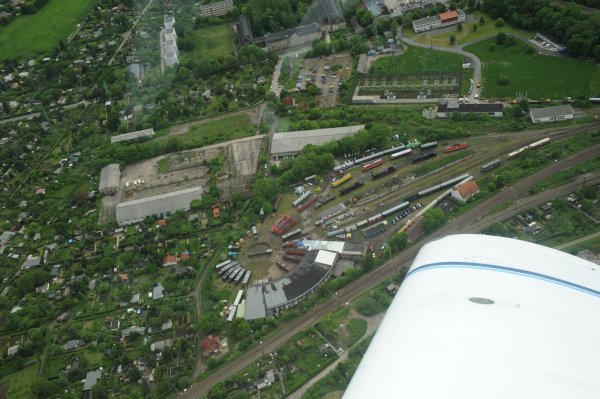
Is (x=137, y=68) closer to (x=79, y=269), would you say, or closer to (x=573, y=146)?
(x=79, y=269)

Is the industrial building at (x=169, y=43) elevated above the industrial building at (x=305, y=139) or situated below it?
above

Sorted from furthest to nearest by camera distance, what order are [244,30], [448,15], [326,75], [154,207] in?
1. [244,30]
2. [448,15]
3. [326,75]
4. [154,207]

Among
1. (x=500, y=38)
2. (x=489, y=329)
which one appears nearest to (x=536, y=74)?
(x=500, y=38)

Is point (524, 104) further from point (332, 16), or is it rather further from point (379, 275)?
point (332, 16)

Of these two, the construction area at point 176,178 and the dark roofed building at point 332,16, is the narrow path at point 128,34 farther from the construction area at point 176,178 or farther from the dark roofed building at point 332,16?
the dark roofed building at point 332,16

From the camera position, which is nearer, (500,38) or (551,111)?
(551,111)

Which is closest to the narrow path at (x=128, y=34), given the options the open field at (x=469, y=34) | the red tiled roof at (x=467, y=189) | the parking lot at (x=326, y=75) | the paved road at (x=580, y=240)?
the parking lot at (x=326, y=75)

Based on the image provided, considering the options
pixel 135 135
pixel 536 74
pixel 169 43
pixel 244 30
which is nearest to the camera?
pixel 536 74

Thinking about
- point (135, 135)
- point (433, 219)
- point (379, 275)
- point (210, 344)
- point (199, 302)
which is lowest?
point (199, 302)
